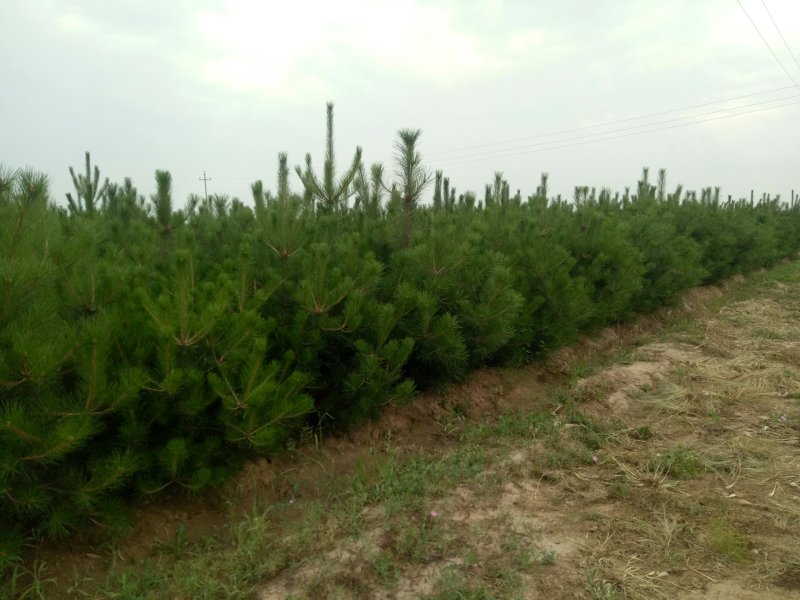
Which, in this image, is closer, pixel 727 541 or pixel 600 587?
pixel 600 587

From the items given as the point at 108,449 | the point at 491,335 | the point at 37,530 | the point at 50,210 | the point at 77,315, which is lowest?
the point at 37,530

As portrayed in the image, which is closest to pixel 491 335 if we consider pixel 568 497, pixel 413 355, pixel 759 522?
pixel 413 355

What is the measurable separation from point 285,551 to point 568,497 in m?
1.54

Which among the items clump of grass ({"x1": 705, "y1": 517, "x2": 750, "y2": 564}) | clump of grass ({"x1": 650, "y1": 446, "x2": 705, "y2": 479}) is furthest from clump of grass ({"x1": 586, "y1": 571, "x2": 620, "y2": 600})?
clump of grass ({"x1": 650, "y1": 446, "x2": 705, "y2": 479})

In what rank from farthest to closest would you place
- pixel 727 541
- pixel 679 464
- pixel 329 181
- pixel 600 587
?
pixel 329 181 → pixel 679 464 → pixel 727 541 → pixel 600 587

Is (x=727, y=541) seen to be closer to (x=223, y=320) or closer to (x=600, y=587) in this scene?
(x=600, y=587)

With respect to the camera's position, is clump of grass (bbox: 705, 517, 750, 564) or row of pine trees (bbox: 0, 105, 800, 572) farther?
clump of grass (bbox: 705, 517, 750, 564)

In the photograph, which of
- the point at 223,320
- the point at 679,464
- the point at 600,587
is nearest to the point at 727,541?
the point at 600,587

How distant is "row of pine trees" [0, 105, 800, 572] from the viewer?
2.40 m

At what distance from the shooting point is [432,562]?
8.93ft

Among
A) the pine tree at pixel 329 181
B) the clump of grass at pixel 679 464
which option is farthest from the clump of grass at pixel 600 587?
the pine tree at pixel 329 181

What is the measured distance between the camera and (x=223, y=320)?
2965 millimetres

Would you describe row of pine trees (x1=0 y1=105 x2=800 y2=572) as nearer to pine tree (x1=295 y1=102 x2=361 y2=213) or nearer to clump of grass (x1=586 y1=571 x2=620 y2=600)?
pine tree (x1=295 y1=102 x2=361 y2=213)

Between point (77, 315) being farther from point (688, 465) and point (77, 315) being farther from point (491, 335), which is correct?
point (688, 465)
